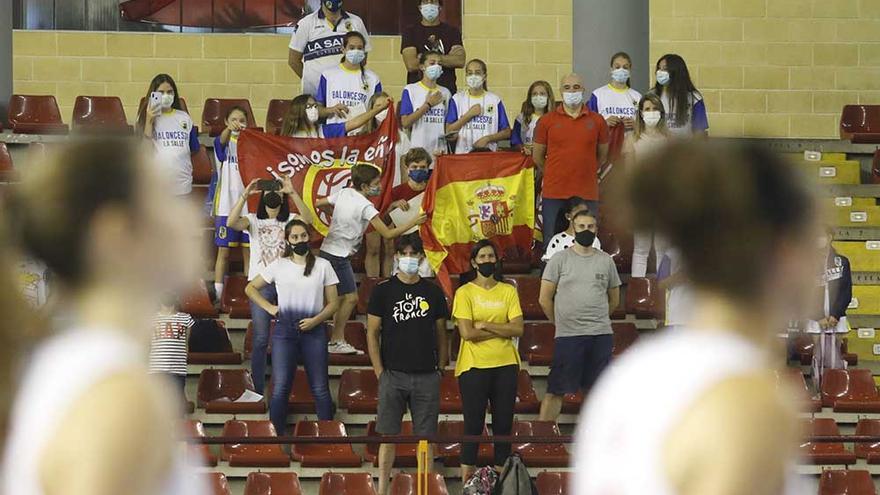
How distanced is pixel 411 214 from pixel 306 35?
2.45 m

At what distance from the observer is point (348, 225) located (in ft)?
37.7

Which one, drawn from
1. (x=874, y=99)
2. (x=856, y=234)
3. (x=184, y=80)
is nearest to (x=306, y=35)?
(x=184, y=80)

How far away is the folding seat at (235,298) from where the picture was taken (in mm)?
12133

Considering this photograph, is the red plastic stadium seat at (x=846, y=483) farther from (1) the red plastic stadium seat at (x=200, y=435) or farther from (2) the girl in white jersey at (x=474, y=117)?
(1) the red plastic stadium seat at (x=200, y=435)

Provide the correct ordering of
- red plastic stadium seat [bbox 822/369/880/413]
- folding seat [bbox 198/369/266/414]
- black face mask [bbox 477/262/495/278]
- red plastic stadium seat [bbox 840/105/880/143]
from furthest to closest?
red plastic stadium seat [bbox 840/105/880/143] < red plastic stadium seat [bbox 822/369/880/413] < folding seat [bbox 198/369/266/414] < black face mask [bbox 477/262/495/278]

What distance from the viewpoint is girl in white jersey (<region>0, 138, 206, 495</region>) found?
1904mm

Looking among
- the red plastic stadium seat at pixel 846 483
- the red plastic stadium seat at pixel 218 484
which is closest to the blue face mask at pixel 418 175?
the red plastic stadium seat at pixel 218 484

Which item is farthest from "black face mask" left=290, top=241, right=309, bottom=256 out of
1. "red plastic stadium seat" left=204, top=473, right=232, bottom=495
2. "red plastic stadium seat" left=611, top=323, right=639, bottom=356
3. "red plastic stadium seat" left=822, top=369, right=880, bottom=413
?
"red plastic stadium seat" left=822, top=369, right=880, bottom=413

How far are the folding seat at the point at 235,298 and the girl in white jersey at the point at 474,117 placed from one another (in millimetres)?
2095

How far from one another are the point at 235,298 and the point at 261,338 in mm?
1365

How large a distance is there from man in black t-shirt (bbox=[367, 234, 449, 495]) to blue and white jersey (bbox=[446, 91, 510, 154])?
8.49ft

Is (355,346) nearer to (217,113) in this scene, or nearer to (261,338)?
(261,338)

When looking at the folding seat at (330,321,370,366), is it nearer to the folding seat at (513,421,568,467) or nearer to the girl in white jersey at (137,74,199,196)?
the folding seat at (513,421,568,467)

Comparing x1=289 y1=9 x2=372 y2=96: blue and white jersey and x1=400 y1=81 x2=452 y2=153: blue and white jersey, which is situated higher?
x1=289 y1=9 x2=372 y2=96: blue and white jersey
